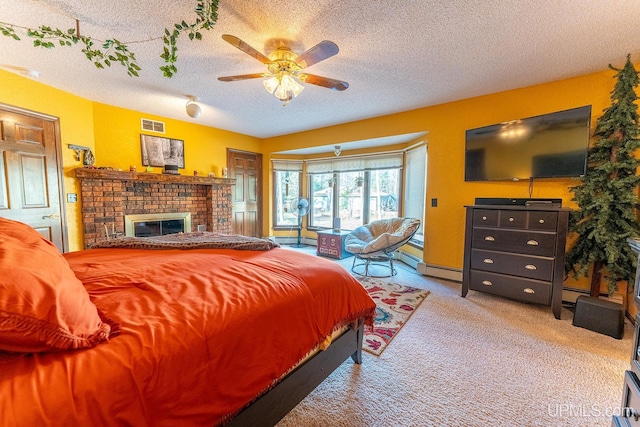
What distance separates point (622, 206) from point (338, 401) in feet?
9.52

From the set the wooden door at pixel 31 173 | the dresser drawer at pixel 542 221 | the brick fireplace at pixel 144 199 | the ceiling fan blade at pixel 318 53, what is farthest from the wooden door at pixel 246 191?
the dresser drawer at pixel 542 221

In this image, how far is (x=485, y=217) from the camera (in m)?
2.69

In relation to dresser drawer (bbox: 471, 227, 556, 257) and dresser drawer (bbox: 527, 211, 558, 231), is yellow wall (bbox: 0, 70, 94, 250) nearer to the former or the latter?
dresser drawer (bbox: 471, 227, 556, 257)

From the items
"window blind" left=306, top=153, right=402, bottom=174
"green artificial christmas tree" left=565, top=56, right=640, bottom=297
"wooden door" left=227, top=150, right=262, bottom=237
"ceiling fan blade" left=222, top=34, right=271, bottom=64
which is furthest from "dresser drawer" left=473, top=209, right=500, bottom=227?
"wooden door" left=227, top=150, right=262, bottom=237

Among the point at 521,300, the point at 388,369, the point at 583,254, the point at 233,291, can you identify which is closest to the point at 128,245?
the point at 233,291

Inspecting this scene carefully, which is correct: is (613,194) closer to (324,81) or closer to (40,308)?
(324,81)

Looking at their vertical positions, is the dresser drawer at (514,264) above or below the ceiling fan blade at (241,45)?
below

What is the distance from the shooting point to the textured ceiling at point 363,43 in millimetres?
1679

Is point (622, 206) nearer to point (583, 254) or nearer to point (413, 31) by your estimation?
point (583, 254)

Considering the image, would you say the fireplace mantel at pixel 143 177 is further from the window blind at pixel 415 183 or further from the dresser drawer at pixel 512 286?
the dresser drawer at pixel 512 286

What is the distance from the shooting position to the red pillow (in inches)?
25.4

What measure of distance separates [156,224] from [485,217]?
4584 mm

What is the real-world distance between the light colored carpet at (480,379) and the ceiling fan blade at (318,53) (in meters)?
2.16

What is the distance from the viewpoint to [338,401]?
4.76 ft
